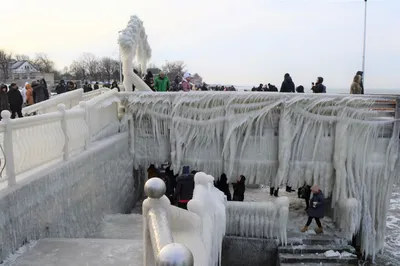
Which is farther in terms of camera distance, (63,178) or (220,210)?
(220,210)

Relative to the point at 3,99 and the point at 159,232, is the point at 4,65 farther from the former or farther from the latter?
the point at 159,232

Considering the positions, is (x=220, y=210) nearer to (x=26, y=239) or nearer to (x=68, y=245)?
(x=68, y=245)

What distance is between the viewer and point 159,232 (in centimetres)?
221

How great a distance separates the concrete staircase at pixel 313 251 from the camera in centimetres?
851

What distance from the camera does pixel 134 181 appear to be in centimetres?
997

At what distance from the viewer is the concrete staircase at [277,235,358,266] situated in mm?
8508

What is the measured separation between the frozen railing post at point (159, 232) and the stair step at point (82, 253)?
1.62m

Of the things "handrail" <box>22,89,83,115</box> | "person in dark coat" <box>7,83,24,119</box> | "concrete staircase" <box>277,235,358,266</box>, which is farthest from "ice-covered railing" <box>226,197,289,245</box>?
"person in dark coat" <box>7,83,24,119</box>

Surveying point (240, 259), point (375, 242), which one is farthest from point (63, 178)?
point (375, 242)

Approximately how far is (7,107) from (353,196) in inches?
359

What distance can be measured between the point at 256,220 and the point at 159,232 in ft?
23.7

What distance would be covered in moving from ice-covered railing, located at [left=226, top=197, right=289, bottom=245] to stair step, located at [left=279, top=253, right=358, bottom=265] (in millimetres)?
370

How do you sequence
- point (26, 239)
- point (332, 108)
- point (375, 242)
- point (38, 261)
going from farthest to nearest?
point (375, 242), point (332, 108), point (26, 239), point (38, 261)

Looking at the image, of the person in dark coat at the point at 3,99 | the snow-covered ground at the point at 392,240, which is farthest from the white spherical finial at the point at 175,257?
the person in dark coat at the point at 3,99
